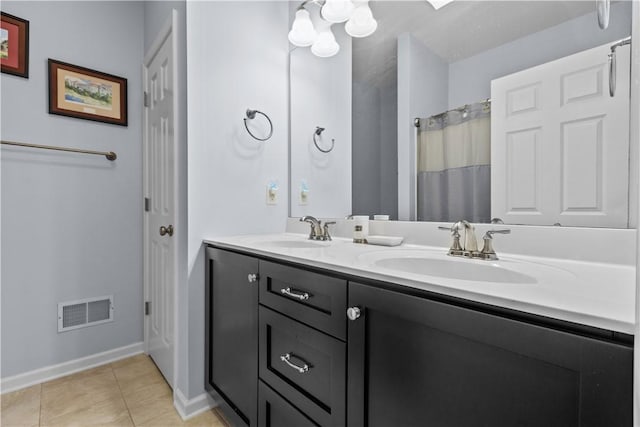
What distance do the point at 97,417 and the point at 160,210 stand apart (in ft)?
3.40

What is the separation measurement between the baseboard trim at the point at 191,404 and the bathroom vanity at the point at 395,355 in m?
0.29

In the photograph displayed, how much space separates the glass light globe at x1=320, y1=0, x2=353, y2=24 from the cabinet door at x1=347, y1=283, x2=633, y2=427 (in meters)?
1.36

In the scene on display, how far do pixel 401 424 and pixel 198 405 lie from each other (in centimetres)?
122

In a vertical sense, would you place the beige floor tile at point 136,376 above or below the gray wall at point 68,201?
below

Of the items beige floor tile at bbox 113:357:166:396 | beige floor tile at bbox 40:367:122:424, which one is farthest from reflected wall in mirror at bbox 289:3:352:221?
beige floor tile at bbox 40:367:122:424

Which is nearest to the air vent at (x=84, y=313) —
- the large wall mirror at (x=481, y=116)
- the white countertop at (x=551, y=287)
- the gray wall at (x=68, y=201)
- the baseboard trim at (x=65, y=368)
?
the gray wall at (x=68, y=201)

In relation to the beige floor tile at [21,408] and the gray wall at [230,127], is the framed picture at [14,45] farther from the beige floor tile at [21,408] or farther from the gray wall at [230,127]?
the beige floor tile at [21,408]

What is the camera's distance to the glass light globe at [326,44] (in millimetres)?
1737

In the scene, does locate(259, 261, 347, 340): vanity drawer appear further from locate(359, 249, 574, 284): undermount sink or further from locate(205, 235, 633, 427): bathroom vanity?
locate(359, 249, 574, 284): undermount sink

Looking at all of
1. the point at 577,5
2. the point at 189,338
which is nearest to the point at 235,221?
the point at 189,338

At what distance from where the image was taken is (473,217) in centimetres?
115

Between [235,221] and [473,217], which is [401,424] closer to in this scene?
[473,217]

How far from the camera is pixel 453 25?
1254 millimetres

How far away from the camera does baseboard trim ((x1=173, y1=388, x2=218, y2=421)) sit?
4.91 ft
